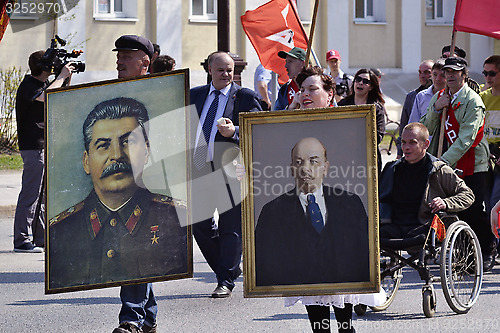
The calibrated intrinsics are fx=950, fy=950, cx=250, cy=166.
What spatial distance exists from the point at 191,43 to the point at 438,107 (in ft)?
55.4

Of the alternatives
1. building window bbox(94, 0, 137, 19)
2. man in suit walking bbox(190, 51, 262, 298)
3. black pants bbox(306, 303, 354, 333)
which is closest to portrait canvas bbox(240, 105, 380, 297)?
black pants bbox(306, 303, 354, 333)

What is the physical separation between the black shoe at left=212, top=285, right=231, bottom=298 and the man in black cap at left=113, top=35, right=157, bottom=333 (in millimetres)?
1662

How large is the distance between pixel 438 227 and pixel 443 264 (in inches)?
10.7

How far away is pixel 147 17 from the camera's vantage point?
2469cm

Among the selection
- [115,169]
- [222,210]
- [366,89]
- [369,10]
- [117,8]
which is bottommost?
[222,210]

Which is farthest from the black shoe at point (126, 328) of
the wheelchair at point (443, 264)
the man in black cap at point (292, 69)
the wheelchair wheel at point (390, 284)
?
the man in black cap at point (292, 69)

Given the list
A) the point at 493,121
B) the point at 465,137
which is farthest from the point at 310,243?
the point at 493,121

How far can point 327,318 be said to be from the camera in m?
5.02

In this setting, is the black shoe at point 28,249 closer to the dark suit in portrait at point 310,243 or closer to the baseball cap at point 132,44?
the baseball cap at point 132,44

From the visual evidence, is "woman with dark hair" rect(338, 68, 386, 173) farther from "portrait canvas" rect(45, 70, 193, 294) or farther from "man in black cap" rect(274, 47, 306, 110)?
"portrait canvas" rect(45, 70, 193, 294)

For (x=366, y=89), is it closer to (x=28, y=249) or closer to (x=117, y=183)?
(x=28, y=249)

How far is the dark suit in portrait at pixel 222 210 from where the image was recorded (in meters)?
7.52

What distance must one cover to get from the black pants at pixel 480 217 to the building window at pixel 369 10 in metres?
18.7

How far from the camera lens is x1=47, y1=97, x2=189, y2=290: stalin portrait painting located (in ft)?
16.8
